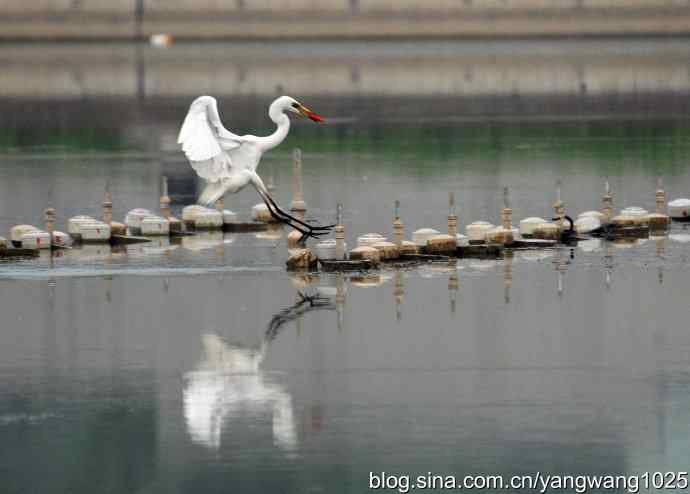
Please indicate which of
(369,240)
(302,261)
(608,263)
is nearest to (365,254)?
(369,240)

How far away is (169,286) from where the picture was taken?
27.9 meters

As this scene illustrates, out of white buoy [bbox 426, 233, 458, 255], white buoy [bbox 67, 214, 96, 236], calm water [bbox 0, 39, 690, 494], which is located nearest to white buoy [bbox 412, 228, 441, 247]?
white buoy [bbox 426, 233, 458, 255]

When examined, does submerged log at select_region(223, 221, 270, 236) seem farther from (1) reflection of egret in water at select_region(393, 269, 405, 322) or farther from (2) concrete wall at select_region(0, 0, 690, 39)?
(2) concrete wall at select_region(0, 0, 690, 39)

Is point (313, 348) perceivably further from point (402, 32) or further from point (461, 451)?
point (402, 32)

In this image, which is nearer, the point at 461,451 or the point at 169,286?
the point at 461,451

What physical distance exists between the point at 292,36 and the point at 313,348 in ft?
434

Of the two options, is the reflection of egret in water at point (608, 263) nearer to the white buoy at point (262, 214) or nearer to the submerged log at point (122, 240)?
the white buoy at point (262, 214)

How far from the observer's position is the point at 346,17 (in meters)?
149

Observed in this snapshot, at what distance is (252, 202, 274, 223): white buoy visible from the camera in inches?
1404

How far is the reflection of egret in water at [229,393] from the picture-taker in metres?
18.7

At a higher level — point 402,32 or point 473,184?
point 402,32

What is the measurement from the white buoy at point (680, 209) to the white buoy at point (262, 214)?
7621 millimetres

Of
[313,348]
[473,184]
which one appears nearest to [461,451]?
[313,348]

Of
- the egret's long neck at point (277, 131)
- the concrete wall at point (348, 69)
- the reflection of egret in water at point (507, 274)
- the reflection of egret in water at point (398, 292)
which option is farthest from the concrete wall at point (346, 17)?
the reflection of egret in water at point (398, 292)
